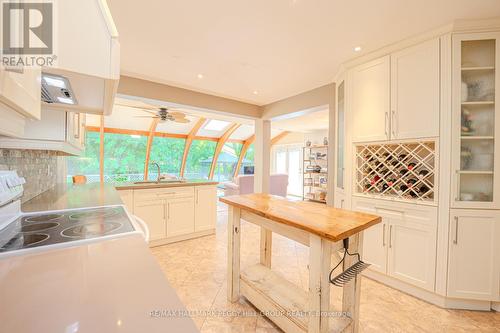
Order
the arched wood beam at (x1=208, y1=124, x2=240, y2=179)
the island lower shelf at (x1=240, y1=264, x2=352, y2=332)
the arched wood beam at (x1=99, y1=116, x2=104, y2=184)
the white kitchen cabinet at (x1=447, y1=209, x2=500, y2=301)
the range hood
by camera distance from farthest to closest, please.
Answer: the arched wood beam at (x1=208, y1=124, x2=240, y2=179), the arched wood beam at (x1=99, y1=116, x2=104, y2=184), the white kitchen cabinet at (x1=447, y1=209, x2=500, y2=301), the island lower shelf at (x1=240, y1=264, x2=352, y2=332), the range hood

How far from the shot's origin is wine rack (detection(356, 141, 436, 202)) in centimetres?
205

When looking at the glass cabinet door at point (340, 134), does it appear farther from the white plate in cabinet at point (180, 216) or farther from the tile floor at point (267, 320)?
the white plate in cabinet at point (180, 216)

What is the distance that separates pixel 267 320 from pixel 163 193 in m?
2.15

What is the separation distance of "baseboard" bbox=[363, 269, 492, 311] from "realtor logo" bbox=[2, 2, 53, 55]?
2.98 m

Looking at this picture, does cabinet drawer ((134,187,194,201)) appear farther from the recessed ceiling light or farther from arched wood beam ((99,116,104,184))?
arched wood beam ((99,116,104,184))

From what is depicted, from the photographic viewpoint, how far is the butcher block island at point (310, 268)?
122 centimetres

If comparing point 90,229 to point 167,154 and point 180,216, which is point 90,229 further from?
point 167,154

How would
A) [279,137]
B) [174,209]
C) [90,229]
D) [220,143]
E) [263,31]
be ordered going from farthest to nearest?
[279,137], [220,143], [174,209], [263,31], [90,229]

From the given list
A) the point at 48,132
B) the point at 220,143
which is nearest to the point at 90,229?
the point at 48,132

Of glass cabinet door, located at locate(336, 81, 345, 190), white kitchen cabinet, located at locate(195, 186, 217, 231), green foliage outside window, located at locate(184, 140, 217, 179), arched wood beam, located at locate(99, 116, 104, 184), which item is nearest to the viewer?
glass cabinet door, located at locate(336, 81, 345, 190)

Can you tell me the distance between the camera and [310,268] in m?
1.25

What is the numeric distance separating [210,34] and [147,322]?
2240 mm

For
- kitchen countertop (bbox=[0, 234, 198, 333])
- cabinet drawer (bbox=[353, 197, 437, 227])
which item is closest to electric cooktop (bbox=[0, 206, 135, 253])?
kitchen countertop (bbox=[0, 234, 198, 333])

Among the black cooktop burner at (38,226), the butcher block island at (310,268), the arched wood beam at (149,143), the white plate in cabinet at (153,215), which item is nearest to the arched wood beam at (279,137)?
the arched wood beam at (149,143)
